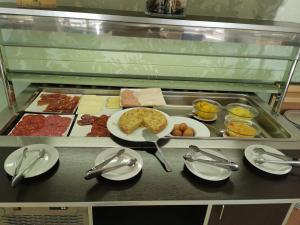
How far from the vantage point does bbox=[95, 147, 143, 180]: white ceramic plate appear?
2.73ft

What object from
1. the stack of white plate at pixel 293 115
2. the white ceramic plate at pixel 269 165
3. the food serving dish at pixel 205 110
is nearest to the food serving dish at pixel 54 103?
the food serving dish at pixel 205 110

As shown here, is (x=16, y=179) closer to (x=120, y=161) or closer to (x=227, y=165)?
(x=120, y=161)

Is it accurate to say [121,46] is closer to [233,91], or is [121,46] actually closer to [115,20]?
[115,20]

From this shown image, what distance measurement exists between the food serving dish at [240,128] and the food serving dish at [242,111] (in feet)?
0.08

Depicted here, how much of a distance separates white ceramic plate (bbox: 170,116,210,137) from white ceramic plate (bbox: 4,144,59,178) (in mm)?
536

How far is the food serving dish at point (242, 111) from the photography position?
1.26 m

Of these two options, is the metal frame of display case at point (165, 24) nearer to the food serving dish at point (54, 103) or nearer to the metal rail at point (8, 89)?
A: the metal rail at point (8, 89)

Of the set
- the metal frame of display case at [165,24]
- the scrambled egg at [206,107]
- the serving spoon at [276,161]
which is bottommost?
the serving spoon at [276,161]

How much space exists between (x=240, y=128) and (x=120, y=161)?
1.98 feet

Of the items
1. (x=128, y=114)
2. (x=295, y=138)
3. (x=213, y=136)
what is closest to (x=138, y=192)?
(x=128, y=114)

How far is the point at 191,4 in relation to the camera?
133cm

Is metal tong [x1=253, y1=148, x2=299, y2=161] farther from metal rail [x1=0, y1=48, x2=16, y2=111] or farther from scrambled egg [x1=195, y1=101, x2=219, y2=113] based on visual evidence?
metal rail [x1=0, y1=48, x2=16, y2=111]

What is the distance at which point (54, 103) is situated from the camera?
1295 millimetres

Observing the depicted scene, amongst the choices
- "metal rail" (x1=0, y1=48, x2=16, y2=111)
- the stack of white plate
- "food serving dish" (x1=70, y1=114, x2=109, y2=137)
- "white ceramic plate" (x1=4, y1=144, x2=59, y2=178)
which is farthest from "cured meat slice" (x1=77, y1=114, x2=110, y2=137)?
the stack of white plate
